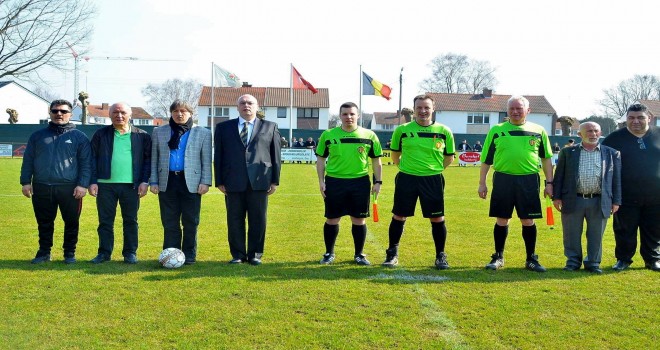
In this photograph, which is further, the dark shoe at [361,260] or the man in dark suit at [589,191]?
the dark shoe at [361,260]

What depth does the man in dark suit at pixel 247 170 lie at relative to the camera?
667cm

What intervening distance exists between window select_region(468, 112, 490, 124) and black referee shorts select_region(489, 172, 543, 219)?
5974cm

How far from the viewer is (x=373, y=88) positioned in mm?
29250

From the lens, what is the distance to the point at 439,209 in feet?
21.6

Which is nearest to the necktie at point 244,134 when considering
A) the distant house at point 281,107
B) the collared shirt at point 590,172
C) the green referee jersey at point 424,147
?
the green referee jersey at point 424,147

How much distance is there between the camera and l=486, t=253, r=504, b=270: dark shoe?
663 cm

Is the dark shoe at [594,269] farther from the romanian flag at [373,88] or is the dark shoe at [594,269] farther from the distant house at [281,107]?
the distant house at [281,107]

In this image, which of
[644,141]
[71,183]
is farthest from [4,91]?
[644,141]

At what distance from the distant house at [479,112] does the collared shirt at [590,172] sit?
58.0 m

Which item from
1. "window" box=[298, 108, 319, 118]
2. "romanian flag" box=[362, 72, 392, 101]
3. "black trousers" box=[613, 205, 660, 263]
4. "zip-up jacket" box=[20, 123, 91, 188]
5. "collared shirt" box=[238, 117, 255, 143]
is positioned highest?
"window" box=[298, 108, 319, 118]

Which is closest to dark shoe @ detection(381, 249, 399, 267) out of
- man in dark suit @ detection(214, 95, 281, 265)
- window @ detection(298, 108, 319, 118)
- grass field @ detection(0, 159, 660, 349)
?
grass field @ detection(0, 159, 660, 349)

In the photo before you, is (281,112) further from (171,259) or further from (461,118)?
(171,259)

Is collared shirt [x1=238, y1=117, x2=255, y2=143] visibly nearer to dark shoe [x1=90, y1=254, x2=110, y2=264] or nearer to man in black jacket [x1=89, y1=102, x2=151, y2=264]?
man in black jacket [x1=89, y1=102, x2=151, y2=264]

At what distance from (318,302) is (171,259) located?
83.6 inches
